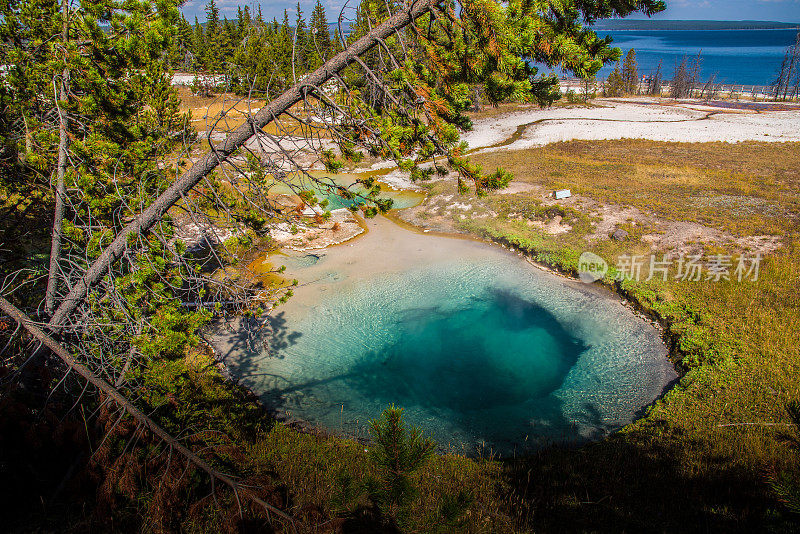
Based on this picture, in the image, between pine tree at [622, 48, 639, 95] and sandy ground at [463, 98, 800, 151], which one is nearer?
sandy ground at [463, 98, 800, 151]

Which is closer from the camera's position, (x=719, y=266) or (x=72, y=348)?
(x=72, y=348)

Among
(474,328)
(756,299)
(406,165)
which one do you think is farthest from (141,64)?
(756,299)

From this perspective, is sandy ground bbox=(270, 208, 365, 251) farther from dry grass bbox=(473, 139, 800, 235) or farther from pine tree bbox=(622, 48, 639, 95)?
pine tree bbox=(622, 48, 639, 95)

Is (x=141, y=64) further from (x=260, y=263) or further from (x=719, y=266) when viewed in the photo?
(x=719, y=266)

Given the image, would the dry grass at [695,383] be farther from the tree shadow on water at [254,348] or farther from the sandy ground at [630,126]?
the sandy ground at [630,126]

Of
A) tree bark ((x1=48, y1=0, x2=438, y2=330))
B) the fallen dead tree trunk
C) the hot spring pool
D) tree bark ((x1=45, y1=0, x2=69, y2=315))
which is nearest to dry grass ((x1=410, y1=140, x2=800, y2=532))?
the hot spring pool

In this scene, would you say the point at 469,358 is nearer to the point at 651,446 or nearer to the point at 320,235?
the point at 651,446
